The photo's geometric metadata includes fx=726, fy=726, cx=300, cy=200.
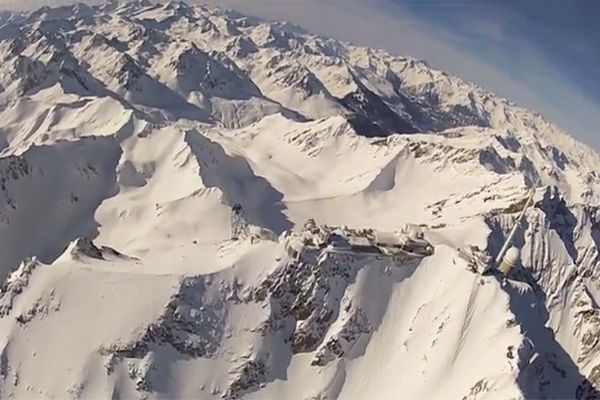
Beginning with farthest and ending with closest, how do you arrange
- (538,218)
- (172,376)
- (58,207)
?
(58,207), (538,218), (172,376)

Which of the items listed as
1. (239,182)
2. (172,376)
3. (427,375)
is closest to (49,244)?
(239,182)

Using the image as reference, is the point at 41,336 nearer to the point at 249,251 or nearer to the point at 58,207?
the point at 249,251

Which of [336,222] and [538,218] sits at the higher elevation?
[538,218]

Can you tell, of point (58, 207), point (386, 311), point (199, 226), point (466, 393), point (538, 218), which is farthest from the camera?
point (58, 207)

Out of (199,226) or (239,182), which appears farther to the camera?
(239,182)

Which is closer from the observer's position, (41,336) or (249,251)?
(41,336)

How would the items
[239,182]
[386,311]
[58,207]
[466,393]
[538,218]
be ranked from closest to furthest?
[466,393] → [386,311] → [538,218] → [58,207] → [239,182]

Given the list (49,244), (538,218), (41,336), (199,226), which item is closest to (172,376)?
(41,336)

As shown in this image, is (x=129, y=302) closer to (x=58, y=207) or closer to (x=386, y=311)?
(x=386, y=311)

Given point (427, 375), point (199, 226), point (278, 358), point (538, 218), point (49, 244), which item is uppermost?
point (538, 218)
